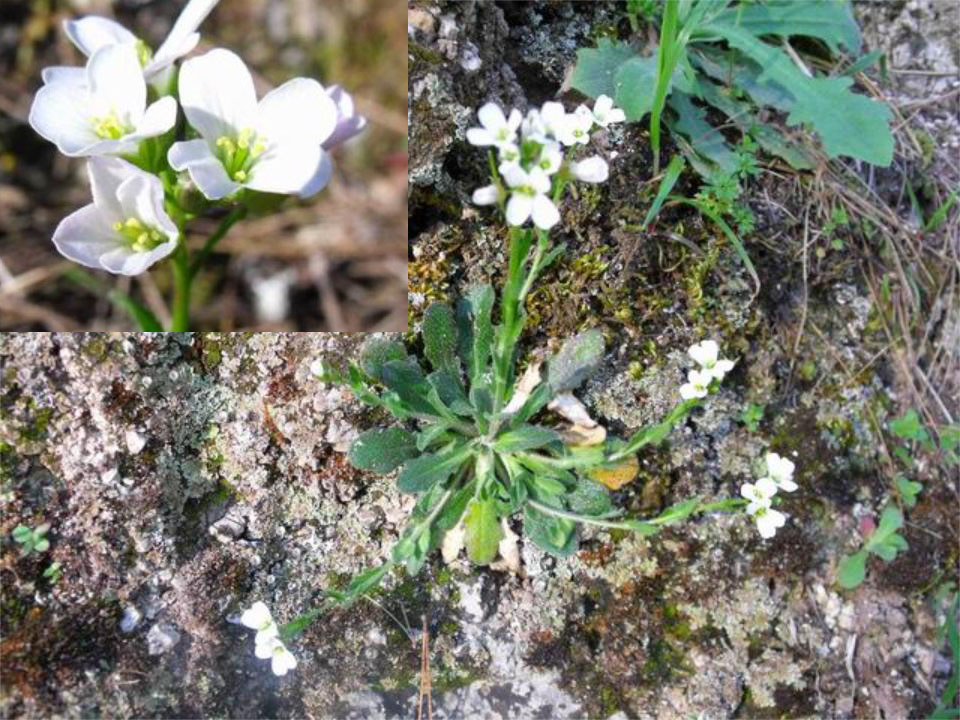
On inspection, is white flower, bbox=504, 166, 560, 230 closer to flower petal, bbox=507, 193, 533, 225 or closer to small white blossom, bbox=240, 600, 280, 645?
flower petal, bbox=507, 193, 533, 225

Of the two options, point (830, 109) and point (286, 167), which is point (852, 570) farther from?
point (286, 167)

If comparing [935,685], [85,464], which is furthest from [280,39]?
[935,685]

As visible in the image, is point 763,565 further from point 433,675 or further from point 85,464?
point 85,464

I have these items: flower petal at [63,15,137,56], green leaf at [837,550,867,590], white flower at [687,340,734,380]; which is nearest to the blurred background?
flower petal at [63,15,137,56]

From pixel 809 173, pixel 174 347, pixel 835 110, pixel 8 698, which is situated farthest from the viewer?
pixel 809 173

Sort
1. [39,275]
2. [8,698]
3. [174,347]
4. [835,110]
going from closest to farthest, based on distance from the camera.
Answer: [8,698]
[174,347]
[835,110]
[39,275]
